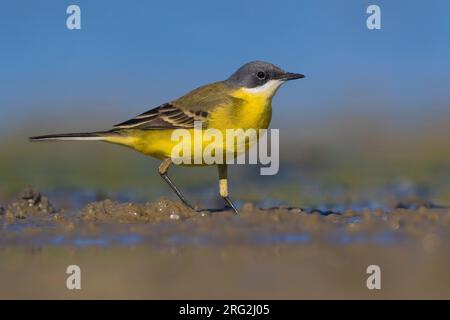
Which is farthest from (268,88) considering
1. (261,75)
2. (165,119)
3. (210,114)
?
(165,119)

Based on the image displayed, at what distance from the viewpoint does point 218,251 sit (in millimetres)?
10031

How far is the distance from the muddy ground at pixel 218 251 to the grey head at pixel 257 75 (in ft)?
5.10

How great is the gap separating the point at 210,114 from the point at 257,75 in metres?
0.90

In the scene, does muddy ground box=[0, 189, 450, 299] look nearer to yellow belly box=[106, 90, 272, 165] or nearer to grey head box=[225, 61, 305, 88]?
yellow belly box=[106, 90, 272, 165]

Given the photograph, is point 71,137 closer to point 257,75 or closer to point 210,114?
point 210,114

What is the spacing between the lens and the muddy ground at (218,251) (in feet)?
27.3

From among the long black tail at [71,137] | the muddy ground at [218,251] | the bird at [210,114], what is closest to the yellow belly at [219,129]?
the bird at [210,114]

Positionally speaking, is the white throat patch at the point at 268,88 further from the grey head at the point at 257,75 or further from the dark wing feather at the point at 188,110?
the dark wing feather at the point at 188,110

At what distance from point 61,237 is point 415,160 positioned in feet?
35.4

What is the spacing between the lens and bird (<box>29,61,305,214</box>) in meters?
11.8

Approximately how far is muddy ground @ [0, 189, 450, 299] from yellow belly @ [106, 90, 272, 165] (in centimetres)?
73

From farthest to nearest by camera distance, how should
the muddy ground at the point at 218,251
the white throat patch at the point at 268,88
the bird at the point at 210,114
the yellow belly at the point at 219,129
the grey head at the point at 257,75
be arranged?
the grey head at the point at 257,75, the white throat patch at the point at 268,88, the bird at the point at 210,114, the yellow belly at the point at 219,129, the muddy ground at the point at 218,251

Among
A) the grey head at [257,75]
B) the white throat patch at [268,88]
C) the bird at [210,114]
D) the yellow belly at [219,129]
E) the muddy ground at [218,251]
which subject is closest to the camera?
the muddy ground at [218,251]
